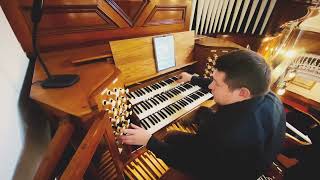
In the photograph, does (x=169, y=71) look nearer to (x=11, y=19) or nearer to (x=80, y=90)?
(x=80, y=90)

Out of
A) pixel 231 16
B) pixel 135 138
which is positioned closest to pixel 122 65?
pixel 135 138

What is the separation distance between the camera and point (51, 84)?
122 cm

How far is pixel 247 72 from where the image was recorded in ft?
4.12

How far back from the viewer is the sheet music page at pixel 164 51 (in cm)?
206

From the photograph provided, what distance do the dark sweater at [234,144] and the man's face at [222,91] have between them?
6 centimetres

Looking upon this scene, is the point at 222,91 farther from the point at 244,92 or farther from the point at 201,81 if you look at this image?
the point at 201,81

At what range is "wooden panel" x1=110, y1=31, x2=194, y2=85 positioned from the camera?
1764 mm

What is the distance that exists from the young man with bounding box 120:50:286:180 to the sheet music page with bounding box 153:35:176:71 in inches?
34.3

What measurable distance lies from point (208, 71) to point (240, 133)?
147 centimetres

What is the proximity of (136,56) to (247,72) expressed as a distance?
1149 millimetres

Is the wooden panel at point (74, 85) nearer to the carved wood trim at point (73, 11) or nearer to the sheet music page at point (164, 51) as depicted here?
the carved wood trim at point (73, 11)

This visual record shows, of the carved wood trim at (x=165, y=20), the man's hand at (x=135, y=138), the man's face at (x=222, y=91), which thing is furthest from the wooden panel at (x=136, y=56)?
the man's face at (x=222, y=91)

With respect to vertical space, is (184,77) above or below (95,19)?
below

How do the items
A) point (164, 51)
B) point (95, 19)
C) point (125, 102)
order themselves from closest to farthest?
point (125, 102) → point (95, 19) → point (164, 51)
